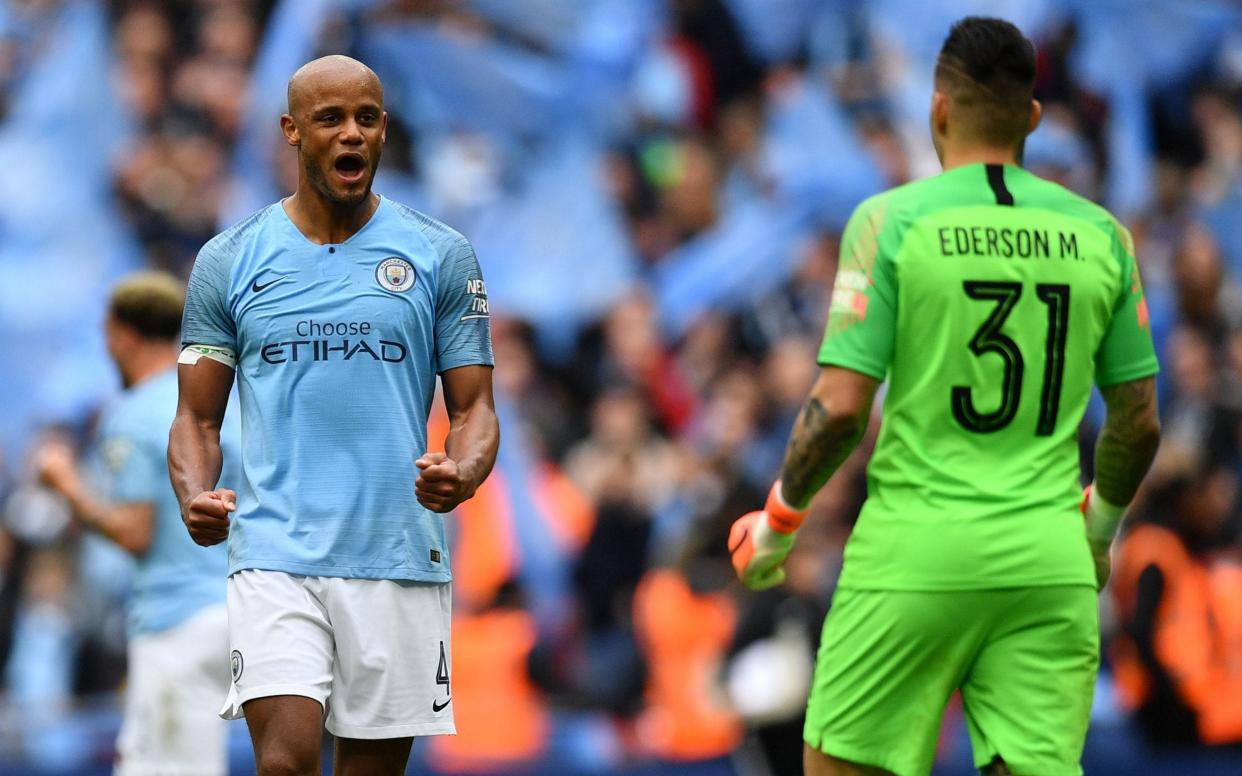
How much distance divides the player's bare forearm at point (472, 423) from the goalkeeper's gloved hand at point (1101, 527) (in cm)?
159

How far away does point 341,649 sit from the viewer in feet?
15.1

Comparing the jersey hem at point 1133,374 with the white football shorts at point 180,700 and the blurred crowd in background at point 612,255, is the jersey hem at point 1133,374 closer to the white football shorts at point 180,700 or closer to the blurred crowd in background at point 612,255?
the white football shorts at point 180,700

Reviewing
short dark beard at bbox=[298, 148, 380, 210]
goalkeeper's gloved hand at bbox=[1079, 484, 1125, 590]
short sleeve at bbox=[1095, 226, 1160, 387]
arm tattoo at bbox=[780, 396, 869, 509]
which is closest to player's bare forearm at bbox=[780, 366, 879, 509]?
arm tattoo at bbox=[780, 396, 869, 509]

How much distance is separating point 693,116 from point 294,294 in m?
7.86

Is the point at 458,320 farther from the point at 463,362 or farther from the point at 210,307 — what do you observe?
the point at 210,307

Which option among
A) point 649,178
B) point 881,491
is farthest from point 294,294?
point 649,178

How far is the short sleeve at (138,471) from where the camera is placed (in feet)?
20.3

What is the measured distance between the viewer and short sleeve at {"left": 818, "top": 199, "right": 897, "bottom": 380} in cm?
423

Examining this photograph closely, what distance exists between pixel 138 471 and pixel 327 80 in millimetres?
2134

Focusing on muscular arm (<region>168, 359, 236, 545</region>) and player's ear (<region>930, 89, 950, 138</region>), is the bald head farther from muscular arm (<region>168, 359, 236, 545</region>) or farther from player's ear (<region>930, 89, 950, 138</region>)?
player's ear (<region>930, 89, 950, 138</region>)

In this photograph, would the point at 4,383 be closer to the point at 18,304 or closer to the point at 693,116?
the point at 18,304

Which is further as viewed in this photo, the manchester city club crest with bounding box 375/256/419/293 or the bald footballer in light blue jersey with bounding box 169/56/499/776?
the manchester city club crest with bounding box 375/256/419/293

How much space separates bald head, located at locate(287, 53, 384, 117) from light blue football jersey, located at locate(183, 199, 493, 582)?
36 cm

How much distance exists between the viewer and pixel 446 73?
12.3 m
